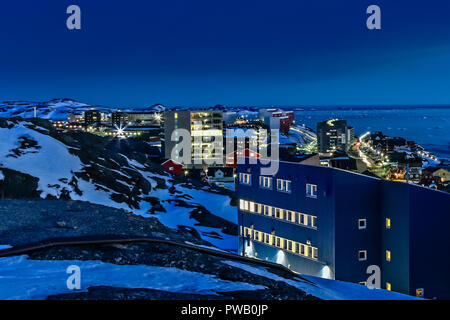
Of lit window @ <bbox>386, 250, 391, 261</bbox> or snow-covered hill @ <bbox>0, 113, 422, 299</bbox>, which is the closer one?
snow-covered hill @ <bbox>0, 113, 422, 299</bbox>

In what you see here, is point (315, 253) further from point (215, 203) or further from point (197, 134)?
point (197, 134)

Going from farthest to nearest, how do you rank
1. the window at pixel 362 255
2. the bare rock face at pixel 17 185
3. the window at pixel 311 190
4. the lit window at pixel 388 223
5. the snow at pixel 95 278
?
the bare rock face at pixel 17 185 → the window at pixel 311 190 → the window at pixel 362 255 → the lit window at pixel 388 223 → the snow at pixel 95 278

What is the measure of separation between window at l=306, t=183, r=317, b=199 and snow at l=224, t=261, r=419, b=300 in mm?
14385

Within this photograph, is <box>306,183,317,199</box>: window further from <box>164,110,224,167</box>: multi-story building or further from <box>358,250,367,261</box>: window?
<box>164,110,224,167</box>: multi-story building

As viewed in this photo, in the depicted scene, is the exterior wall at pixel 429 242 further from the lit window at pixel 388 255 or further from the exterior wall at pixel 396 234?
the lit window at pixel 388 255

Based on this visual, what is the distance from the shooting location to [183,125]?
111 metres

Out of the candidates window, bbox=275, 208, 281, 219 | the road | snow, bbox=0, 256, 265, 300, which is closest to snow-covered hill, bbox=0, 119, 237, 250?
window, bbox=275, 208, 281, 219

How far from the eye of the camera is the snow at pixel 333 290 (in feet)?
38.3

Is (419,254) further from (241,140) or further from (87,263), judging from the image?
(241,140)

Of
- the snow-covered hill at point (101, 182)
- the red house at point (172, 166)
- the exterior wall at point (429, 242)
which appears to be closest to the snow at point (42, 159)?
the snow-covered hill at point (101, 182)

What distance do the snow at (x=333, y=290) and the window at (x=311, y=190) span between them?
1439cm

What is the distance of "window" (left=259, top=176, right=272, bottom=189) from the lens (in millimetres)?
31666

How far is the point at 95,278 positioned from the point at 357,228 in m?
19.8

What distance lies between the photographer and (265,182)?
105 ft
